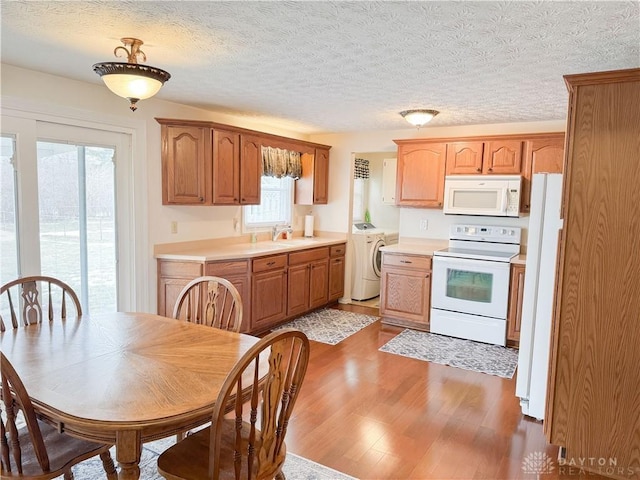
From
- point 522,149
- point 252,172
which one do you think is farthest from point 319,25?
point 522,149

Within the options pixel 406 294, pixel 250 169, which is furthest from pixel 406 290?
pixel 250 169

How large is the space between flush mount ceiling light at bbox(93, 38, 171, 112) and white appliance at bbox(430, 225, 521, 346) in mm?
3229

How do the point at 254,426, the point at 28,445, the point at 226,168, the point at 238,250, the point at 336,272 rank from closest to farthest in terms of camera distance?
the point at 254,426
the point at 28,445
the point at 226,168
the point at 238,250
the point at 336,272

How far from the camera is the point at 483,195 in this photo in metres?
4.50

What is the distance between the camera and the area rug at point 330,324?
4457 mm

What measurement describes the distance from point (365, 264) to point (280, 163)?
1812mm

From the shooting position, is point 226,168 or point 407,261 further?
point 407,261

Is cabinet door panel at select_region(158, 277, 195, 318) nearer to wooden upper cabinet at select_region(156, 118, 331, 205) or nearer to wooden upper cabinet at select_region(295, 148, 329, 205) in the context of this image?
wooden upper cabinet at select_region(156, 118, 331, 205)

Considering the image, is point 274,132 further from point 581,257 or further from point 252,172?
point 581,257

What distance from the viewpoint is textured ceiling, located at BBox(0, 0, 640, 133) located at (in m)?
1.89

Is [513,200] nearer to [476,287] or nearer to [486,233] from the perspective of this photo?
[486,233]

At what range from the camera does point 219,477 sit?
60.3 inches

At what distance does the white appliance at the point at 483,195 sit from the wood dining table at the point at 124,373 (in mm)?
3178

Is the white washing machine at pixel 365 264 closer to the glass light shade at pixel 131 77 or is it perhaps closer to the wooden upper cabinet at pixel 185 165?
the wooden upper cabinet at pixel 185 165
